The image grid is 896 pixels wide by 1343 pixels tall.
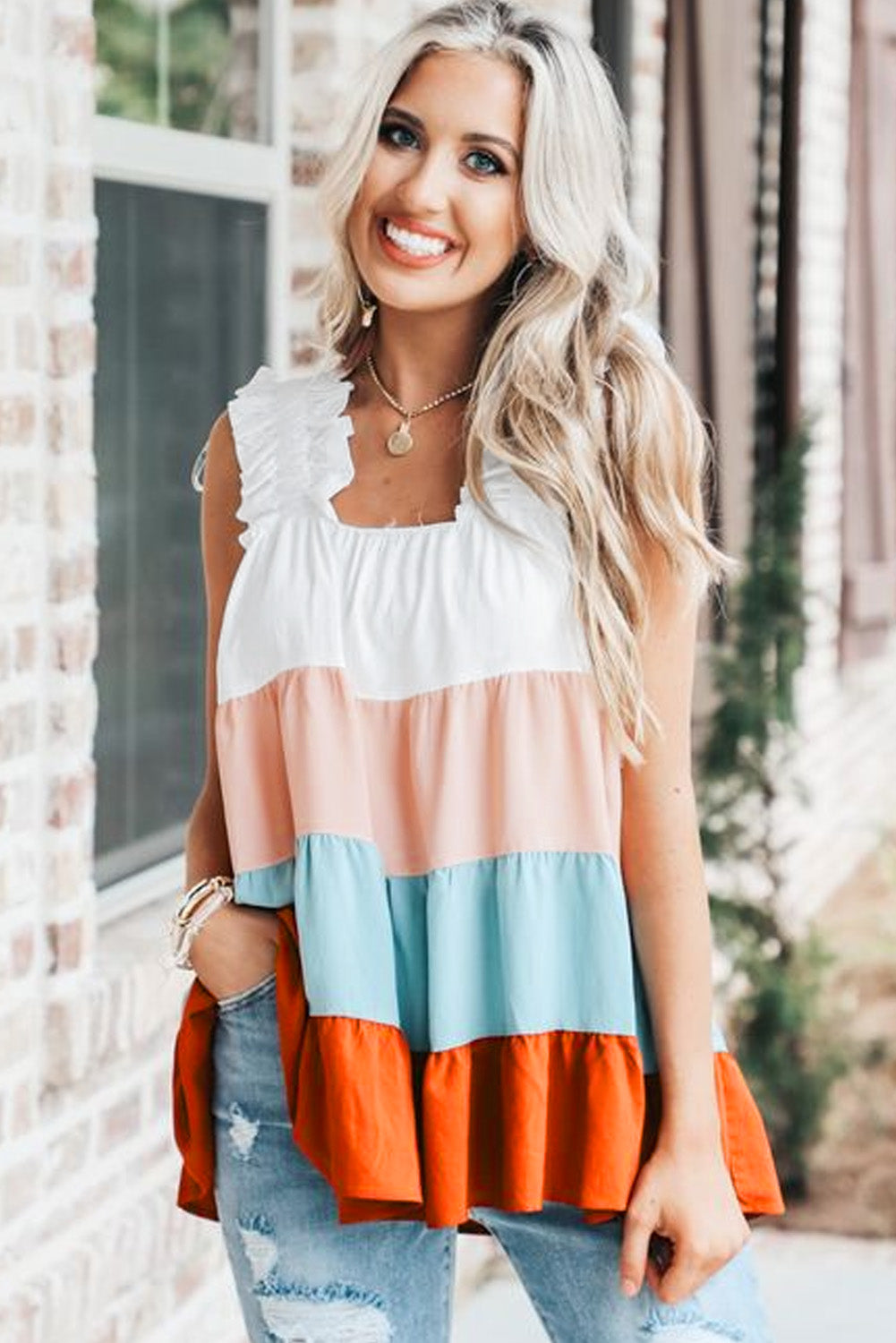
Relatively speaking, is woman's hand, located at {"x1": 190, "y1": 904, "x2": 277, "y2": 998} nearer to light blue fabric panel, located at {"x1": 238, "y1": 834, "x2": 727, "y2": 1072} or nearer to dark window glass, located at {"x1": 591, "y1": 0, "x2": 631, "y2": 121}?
light blue fabric panel, located at {"x1": 238, "y1": 834, "x2": 727, "y2": 1072}

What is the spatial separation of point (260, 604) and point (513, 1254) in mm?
648

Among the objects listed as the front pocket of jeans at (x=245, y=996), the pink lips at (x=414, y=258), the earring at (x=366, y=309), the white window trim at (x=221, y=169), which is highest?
the white window trim at (x=221, y=169)

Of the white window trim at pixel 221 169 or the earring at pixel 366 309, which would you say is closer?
the earring at pixel 366 309

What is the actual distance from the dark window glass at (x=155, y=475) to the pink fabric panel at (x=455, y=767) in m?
1.39

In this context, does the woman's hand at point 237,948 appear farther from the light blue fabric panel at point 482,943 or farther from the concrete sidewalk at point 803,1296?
the concrete sidewalk at point 803,1296

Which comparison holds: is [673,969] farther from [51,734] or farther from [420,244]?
[51,734]

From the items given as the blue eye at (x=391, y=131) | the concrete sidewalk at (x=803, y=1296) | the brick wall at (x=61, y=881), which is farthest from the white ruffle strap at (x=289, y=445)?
the concrete sidewalk at (x=803, y=1296)

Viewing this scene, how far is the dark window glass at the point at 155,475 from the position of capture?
354 centimetres

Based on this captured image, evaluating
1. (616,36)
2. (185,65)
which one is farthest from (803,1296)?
(616,36)

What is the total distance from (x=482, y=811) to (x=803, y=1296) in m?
2.76

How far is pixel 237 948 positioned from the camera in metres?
2.25

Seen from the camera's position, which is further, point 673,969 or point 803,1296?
point 803,1296

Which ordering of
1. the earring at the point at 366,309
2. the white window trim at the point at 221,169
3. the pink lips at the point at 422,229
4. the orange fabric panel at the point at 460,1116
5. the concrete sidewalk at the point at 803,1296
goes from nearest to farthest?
the orange fabric panel at the point at 460,1116, the pink lips at the point at 422,229, the earring at the point at 366,309, the white window trim at the point at 221,169, the concrete sidewalk at the point at 803,1296

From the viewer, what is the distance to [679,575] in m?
2.20
